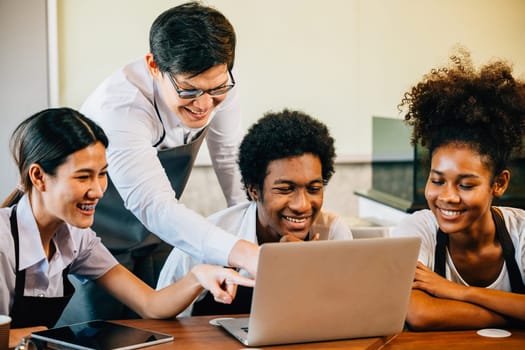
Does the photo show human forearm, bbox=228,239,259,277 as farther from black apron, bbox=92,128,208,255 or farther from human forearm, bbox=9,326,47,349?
black apron, bbox=92,128,208,255

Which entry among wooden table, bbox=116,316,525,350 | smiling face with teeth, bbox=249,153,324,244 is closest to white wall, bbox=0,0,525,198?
smiling face with teeth, bbox=249,153,324,244

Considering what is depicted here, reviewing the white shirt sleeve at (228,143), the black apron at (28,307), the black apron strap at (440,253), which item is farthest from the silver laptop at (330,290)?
the white shirt sleeve at (228,143)

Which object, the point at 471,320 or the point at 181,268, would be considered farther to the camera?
the point at 181,268

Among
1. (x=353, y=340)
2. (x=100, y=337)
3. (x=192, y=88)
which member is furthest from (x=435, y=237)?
(x=100, y=337)

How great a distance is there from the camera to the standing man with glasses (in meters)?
1.99

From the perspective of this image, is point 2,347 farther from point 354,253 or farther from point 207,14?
point 207,14

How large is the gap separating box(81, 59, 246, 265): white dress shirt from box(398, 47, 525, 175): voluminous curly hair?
64 centimetres

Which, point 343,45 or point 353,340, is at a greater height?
point 343,45

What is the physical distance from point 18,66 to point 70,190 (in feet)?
6.65

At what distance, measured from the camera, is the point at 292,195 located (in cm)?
215

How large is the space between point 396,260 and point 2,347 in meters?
0.80

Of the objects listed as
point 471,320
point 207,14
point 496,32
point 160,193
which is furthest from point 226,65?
point 496,32

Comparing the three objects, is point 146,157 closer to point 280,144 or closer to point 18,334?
point 280,144

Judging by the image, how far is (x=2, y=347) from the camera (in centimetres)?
153
